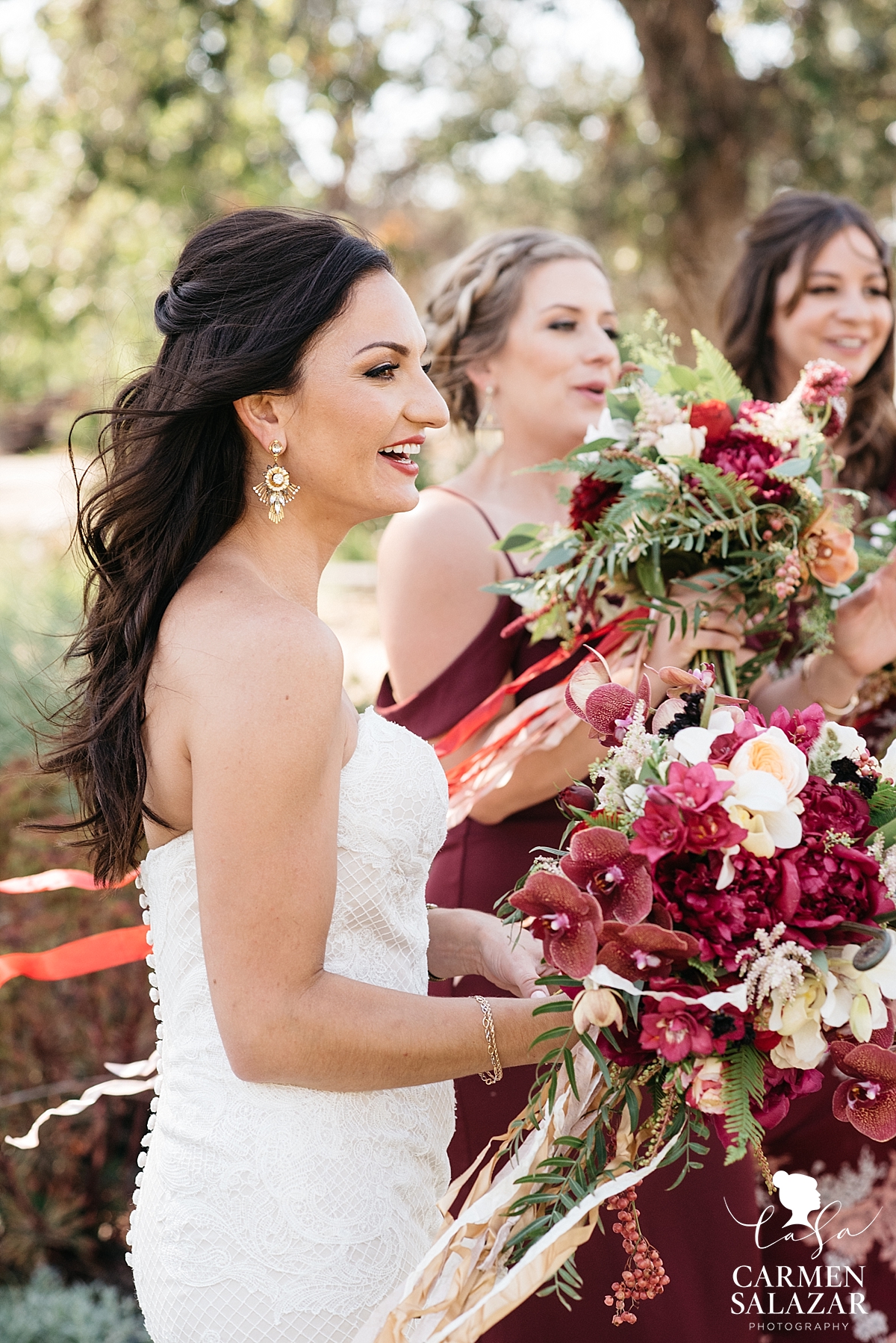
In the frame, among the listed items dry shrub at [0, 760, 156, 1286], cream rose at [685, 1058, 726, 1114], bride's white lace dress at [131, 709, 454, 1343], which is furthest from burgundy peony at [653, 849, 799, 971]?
dry shrub at [0, 760, 156, 1286]

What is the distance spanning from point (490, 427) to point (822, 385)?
38.0 inches

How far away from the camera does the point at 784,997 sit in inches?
62.8

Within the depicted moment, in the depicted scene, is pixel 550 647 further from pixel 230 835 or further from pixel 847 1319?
pixel 847 1319

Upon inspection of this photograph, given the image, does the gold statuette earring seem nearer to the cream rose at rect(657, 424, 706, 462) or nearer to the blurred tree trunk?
the cream rose at rect(657, 424, 706, 462)

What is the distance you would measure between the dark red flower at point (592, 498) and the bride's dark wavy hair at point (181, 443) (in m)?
0.87

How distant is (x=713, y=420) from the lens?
276 cm

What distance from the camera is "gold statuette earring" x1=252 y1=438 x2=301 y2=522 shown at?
2004mm

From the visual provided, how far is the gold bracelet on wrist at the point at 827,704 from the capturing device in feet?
11.1

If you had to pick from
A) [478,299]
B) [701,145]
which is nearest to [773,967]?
[478,299]

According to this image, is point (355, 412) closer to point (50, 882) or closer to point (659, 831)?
point (659, 831)

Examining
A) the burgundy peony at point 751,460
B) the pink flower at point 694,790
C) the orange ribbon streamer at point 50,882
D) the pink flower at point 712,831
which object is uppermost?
the pink flower at point 694,790

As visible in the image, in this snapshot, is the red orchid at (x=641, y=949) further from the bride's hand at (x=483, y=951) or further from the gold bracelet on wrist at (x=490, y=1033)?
the bride's hand at (x=483, y=951)

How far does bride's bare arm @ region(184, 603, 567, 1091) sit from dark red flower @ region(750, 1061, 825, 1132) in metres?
0.50

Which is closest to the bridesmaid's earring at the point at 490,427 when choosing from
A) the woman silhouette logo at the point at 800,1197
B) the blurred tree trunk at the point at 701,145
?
the woman silhouette logo at the point at 800,1197
